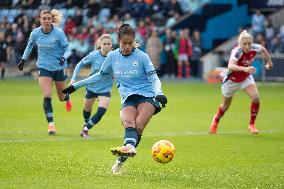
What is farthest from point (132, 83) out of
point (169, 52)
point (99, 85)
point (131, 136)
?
point (169, 52)

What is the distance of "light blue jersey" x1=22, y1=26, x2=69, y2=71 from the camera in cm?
1962

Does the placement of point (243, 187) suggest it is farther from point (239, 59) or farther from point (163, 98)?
point (239, 59)

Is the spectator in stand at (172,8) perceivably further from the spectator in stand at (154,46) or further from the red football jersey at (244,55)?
the red football jersey at (244,55)

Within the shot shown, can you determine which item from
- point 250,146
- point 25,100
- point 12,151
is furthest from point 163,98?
point 25,100

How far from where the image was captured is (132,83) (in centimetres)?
1298

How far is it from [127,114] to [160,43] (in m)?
30.6

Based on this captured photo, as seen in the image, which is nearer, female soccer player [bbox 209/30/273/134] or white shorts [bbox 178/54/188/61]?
female soccer player [bbox 209/30/273/134]

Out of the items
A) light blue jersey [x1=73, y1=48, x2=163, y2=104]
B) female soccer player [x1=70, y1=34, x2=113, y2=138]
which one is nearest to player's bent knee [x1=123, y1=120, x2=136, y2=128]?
light blue jersey [x1=73, y1=48, x2=163, y2=104]

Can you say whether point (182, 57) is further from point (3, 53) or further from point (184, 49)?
point (3, 53)

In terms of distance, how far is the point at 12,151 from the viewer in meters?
15.4

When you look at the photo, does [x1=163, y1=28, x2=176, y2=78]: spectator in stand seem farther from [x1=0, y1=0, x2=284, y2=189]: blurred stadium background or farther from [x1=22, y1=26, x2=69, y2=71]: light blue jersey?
[x1=22, y1=26, x2=69, y2=71]: light blue jersey

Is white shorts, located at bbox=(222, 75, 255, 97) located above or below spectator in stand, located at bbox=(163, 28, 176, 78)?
above

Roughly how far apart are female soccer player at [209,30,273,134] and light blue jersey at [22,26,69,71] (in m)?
3.71

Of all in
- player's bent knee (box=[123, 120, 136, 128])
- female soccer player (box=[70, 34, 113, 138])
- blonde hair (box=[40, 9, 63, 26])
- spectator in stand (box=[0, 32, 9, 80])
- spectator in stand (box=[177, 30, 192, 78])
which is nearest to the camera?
player's bent knee (box=[123, 120, 136, 128])
